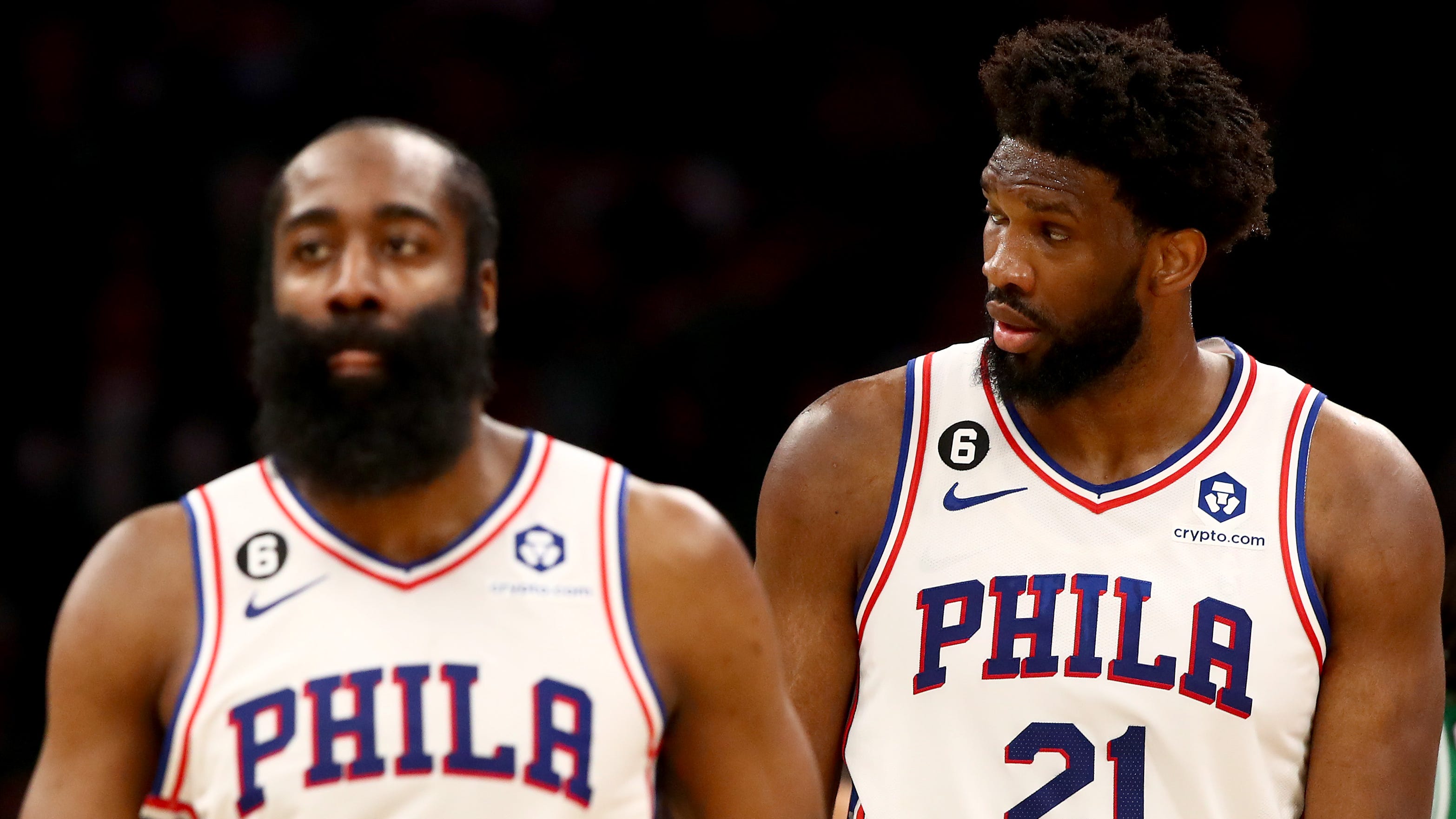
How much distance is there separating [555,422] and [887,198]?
5.57 feet

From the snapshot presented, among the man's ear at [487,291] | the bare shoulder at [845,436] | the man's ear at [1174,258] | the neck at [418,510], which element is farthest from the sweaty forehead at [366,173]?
the man's ear at [1174,258]

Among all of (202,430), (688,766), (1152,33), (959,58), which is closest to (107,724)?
(688,766)

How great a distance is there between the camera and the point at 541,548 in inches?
108

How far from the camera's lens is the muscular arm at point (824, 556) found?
352 centimetres

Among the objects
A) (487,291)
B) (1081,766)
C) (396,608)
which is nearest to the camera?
(396,608)

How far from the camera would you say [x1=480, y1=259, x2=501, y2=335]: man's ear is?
2.78 m

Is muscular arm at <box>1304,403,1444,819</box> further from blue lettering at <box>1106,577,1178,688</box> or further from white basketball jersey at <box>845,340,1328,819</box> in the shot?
blue lettering at <box>1106,577,1178,688</box>

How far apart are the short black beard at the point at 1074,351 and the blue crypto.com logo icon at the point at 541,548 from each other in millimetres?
1102

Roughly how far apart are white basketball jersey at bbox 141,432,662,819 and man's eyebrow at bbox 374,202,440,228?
1.47 feet

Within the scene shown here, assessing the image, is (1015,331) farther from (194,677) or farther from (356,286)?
(194,677)

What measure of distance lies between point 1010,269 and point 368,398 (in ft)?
4.22

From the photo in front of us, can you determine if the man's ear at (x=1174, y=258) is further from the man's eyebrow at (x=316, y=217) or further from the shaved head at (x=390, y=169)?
the man's eyebrow at (x=316, y=217)

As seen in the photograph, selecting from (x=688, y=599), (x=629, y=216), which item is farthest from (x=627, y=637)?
(x=629, y=216)

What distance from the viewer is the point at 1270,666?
11.0 ft
